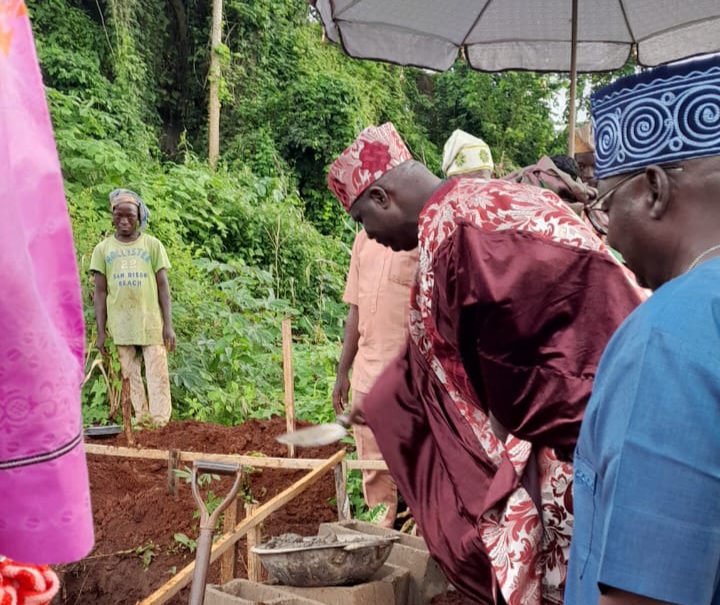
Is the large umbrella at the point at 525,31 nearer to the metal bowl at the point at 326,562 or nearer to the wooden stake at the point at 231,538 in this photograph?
the wooden stake at the point at 231,538

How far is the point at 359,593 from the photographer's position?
3252 mm

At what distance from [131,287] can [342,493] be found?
2.88 m

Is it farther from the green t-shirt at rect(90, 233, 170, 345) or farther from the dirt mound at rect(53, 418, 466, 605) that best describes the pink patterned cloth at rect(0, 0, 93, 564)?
the green t-shirt at rect(90, 233, 170, 345)

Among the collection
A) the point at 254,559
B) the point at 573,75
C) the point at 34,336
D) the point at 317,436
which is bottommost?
the point at 254,559

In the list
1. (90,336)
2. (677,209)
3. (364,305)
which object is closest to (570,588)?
(677,209)

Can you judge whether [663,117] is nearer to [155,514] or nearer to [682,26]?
[682,26]

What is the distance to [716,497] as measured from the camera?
885 mm

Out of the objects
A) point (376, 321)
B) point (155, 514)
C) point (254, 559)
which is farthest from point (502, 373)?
point (155, 514)

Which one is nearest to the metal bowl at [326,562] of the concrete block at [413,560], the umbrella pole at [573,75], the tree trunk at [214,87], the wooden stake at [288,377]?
the concrete block at [413,560]

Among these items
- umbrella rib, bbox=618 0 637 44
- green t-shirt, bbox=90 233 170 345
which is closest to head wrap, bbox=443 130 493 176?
umbrella rib, bbox=618 0 637 44

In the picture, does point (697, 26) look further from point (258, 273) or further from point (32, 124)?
point (258, 273)

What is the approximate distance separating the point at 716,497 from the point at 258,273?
995 centimetres

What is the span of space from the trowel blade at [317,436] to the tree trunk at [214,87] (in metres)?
10.3

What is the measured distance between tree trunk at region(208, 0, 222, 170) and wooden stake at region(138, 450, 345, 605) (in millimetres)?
9579
